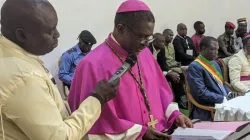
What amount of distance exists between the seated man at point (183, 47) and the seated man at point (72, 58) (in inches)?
95.6

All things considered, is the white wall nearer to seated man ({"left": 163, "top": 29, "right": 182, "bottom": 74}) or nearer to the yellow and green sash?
seated man ({"left": 163, "top": 29, "right": 182, "bottom": 74})

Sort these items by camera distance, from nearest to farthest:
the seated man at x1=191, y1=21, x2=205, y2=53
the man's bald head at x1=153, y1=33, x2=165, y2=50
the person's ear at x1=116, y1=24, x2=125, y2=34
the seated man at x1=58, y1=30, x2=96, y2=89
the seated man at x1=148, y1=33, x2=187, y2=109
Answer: the person's ear at x1=116, y1=24, x2=125, y2=34
the seated man at x1=58, y1=30, x2=96, y2=89
the seated man at x1=148, y1=33, x2=187, y2=109
the man's bald head at x1=153, y1=33, x2=165, y2=50
the seated man at x1=191, y1=21, x2=205, y2=53

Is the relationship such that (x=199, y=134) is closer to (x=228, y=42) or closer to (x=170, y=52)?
(x=170, y=52)

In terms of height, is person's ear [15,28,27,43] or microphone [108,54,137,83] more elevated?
person's ear [15,28,27,43]

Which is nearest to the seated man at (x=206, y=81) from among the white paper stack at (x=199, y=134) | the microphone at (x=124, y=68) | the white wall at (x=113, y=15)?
the white paper stack at (x=199, y=134)

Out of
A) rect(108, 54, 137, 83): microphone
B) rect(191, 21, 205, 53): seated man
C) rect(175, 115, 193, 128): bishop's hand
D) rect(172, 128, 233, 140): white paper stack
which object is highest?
rect(108, 54, 137, 83): microphone

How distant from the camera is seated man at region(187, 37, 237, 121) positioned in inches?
153

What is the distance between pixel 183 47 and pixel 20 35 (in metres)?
6.59

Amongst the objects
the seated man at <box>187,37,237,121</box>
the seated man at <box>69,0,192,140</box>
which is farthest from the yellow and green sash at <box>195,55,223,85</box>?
the seated man at <box>69,0,192,140</box>

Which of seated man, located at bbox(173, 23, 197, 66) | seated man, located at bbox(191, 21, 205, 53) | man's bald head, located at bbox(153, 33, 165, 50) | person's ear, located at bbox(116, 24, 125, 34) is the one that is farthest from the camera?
seated man, located at bbox(191, 21, 205, 53)

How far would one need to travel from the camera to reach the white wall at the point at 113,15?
6.09m

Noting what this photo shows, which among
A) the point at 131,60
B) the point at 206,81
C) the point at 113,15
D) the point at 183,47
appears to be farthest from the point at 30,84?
the point at 183,47

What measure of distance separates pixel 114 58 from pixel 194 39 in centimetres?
645

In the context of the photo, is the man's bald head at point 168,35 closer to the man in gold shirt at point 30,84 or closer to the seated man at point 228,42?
the seated man at point 228,42
